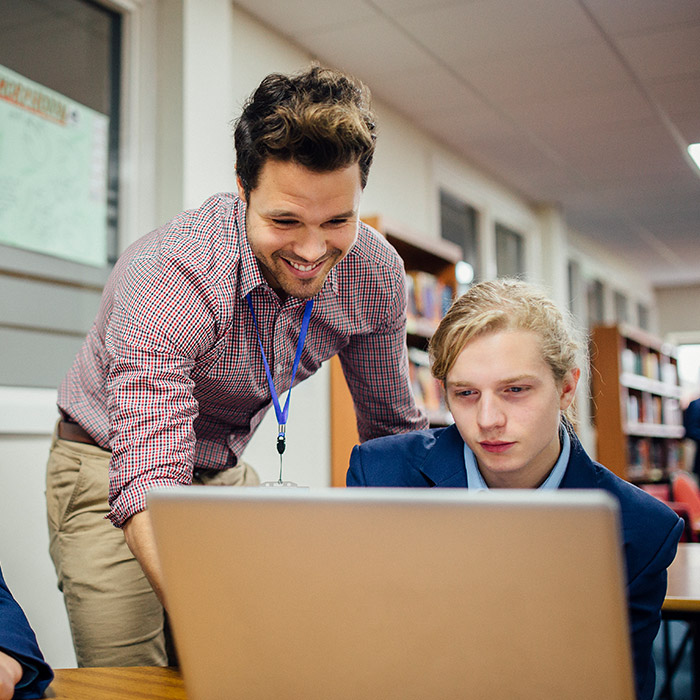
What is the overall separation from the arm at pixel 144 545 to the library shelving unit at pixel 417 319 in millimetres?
2467

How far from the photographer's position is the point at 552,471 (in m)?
1.33

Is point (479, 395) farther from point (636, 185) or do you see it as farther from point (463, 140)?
point (636, 185)

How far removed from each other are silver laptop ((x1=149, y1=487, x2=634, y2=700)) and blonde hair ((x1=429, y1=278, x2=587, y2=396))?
0.75 metres

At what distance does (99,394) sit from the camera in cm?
159

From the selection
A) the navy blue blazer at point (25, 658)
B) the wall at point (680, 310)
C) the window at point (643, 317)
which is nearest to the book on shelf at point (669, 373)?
the window at point (643, 317)

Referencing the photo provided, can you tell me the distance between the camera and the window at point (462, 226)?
5297 millimetres

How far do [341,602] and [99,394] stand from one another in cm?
108

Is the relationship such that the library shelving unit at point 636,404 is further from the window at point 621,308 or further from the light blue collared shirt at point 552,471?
the light blue collared shirt at point 552,471

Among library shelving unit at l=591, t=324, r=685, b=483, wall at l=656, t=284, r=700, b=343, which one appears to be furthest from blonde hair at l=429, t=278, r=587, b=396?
wall at l=656, t=284, r=700, b=343

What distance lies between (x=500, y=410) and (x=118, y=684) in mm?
669

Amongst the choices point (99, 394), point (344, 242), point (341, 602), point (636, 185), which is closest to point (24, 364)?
point (99, 394)

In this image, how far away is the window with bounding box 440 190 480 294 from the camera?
209 inches

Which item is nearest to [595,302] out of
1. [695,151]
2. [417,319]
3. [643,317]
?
[643,317]

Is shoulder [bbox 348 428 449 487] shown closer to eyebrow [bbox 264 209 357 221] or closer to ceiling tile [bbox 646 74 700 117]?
eyebrow [bbox 264 209 357 221]
